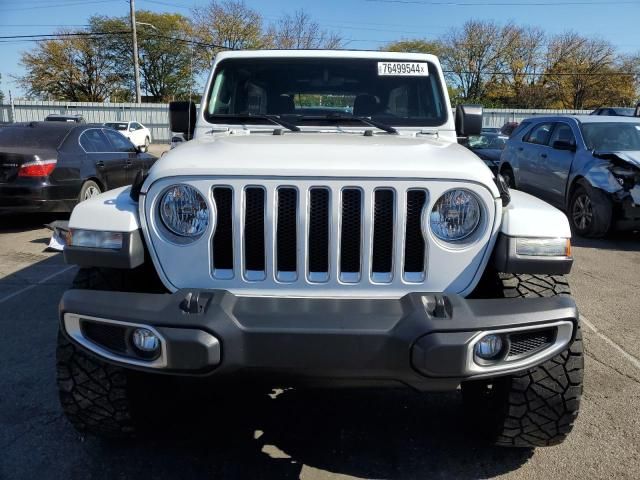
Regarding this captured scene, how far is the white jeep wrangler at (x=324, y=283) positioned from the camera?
1973 millimetres

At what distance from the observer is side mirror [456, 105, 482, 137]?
12.3 feet

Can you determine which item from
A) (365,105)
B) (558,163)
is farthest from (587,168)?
(365,105)

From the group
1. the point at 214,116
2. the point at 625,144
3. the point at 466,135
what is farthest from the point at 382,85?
the point at 625,144

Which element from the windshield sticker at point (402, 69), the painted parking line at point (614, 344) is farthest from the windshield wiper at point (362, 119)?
the painted parking line at point (614, 344)

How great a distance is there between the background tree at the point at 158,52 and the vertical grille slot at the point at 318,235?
1919 inches

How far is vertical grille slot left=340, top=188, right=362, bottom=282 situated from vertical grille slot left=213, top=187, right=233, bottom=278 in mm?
457

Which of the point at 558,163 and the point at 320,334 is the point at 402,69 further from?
the point at 558,163

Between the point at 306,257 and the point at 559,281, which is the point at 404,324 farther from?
the point at 559,281

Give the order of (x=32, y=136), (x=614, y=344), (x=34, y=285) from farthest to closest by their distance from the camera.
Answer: (x=32, y=136), (x=34, y=285), (x=614, y=344)

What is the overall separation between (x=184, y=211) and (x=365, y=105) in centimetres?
184

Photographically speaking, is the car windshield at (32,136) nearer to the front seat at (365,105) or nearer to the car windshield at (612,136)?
the front seat at (365,105)

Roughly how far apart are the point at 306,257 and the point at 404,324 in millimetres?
491

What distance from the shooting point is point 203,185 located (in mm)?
2195

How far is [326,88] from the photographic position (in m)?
3.73
